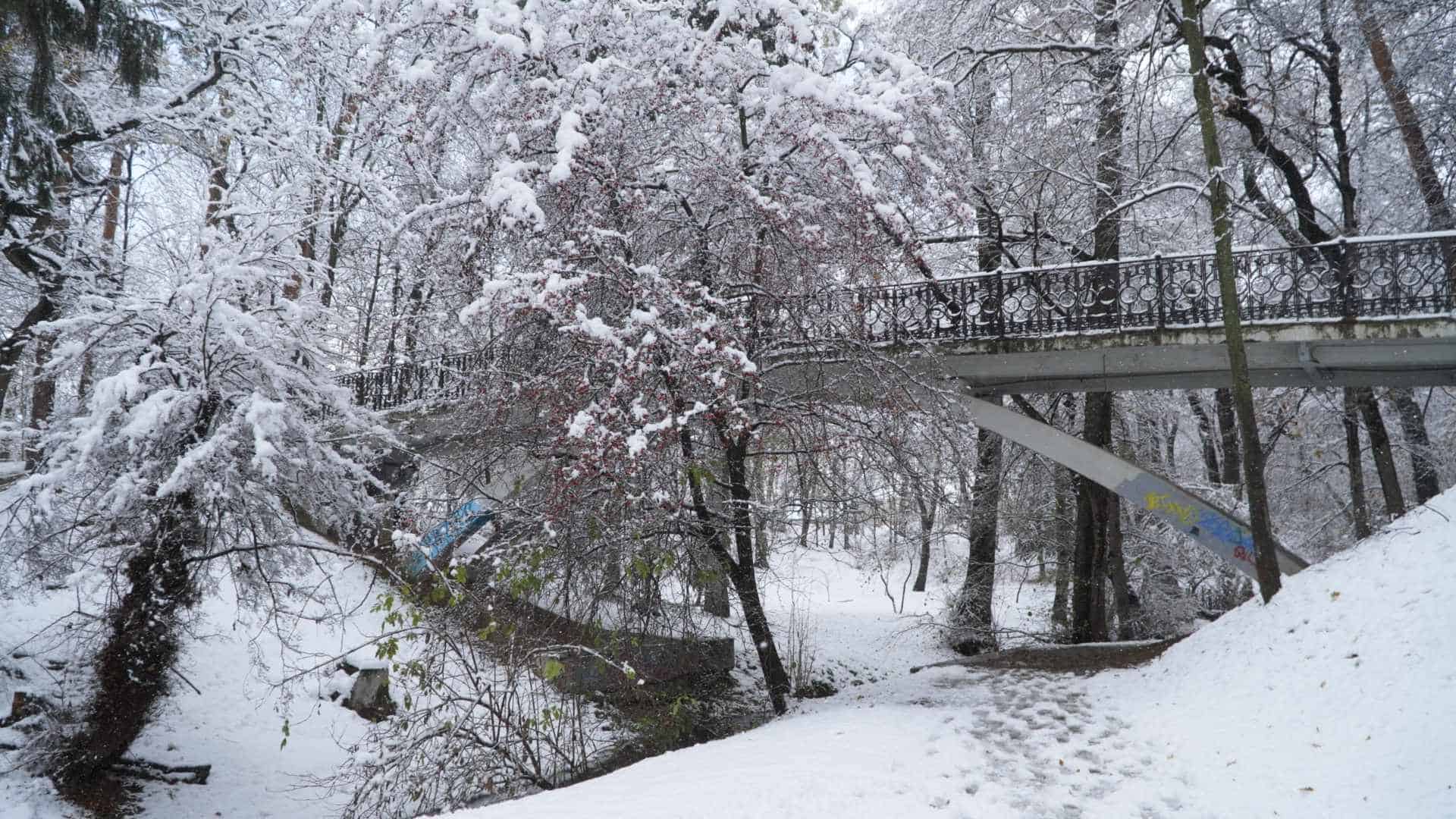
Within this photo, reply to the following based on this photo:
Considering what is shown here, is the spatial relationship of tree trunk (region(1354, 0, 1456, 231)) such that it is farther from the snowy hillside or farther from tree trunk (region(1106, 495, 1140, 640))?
tree trunk (region(1106, 495, 1140, 640))

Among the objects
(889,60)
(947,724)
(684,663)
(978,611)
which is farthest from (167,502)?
(978,611)

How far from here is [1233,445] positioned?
13016mm

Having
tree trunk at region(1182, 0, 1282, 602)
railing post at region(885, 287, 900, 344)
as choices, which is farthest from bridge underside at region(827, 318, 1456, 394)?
tree trunk at region(1182, 0, 1282, 602)

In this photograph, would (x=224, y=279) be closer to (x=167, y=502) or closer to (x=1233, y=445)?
(x=167, y=502)

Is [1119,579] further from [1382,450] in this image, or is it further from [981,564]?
[1382,450]

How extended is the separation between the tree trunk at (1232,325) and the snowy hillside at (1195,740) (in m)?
0.35

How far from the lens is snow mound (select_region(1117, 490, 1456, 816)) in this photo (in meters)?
4.15

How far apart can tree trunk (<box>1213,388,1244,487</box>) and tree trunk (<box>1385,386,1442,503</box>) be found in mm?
2049

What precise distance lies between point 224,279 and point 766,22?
520 cm

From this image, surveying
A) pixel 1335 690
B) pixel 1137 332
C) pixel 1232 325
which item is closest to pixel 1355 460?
pixel 1137 332

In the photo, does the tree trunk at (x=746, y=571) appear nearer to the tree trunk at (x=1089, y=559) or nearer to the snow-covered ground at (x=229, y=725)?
the snow-covered ground at (x=229, y=725)

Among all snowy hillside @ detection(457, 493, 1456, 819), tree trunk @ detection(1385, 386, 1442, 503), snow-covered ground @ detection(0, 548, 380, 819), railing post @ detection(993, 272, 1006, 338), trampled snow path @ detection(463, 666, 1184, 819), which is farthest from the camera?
tree trunk @ detection(1385, 386, 1442, 503)

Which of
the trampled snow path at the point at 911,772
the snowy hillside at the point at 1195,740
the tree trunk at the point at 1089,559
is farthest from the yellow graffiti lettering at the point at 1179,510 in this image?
the trampled snow path at the point at 911,772

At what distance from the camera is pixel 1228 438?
1286 centimetres
